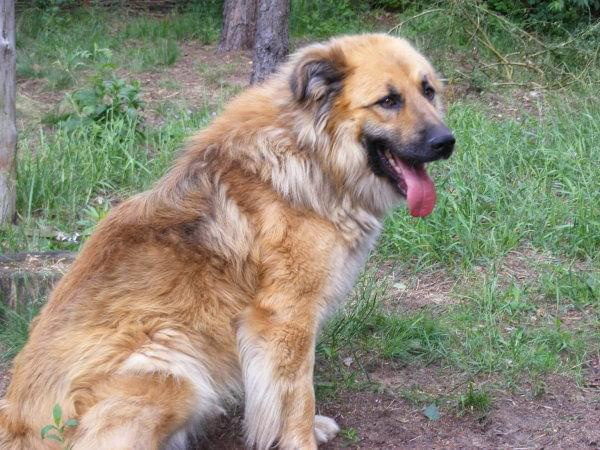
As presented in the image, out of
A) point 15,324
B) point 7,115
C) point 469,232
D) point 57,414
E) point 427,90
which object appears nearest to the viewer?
point 57,414

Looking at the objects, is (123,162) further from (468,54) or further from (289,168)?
(468,54)

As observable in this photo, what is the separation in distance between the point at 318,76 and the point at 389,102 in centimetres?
33

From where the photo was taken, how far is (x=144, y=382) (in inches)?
123

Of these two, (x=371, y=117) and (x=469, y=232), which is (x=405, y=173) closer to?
(x=371, y=117)

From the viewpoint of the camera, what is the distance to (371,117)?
141 inches

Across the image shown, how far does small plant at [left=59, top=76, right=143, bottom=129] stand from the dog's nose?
379cm

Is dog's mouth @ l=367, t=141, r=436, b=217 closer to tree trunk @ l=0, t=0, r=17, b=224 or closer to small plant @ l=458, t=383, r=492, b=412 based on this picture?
small plant @ l=458, t=383, r=492, b=412

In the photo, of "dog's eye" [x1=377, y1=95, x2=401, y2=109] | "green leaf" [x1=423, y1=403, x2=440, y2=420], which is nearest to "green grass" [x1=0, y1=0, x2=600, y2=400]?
"green leaf" [x1=423, y1=403, x2=440, y2=420]

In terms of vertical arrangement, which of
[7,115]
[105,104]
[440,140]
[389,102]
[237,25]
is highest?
[389,102]

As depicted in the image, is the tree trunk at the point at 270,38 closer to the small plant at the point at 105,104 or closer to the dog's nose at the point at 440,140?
the small plant at the point at 105,104

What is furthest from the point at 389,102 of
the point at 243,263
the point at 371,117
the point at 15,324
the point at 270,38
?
the point at 270,38

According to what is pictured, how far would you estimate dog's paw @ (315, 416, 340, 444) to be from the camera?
3871 mm

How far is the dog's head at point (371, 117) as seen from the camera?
140 inches

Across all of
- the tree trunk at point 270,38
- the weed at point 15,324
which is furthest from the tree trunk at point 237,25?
the weed at point 15,324
